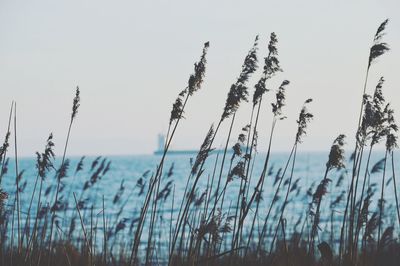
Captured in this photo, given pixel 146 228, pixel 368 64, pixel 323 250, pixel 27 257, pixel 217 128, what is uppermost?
pixel 368 64

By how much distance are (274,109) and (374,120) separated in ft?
Result: 2.00

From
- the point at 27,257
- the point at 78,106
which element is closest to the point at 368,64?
the point at 78,106

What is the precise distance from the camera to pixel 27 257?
11.1 ft

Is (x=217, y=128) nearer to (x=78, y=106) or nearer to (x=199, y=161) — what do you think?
(x=199, y=161)

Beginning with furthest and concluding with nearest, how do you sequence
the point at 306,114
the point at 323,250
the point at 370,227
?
the point at 370,227 < the point at 306,114 < the point at 323,250

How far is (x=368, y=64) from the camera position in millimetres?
3156

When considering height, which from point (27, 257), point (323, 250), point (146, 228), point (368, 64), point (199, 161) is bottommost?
point (146, 228)

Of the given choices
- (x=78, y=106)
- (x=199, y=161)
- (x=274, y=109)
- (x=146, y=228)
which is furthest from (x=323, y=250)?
(x=146, y=228)

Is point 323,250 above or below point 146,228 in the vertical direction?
above

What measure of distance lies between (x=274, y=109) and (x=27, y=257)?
1.84 meters

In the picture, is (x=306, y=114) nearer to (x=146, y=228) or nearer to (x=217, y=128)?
(x=217, y=128)

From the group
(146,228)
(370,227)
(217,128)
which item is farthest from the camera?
(146,228)

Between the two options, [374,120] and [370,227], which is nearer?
[374,120]

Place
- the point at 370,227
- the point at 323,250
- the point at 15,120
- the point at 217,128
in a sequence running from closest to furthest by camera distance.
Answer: the point at 323,250, the point at 217,128, the point at 15,120, the point at 370,227
